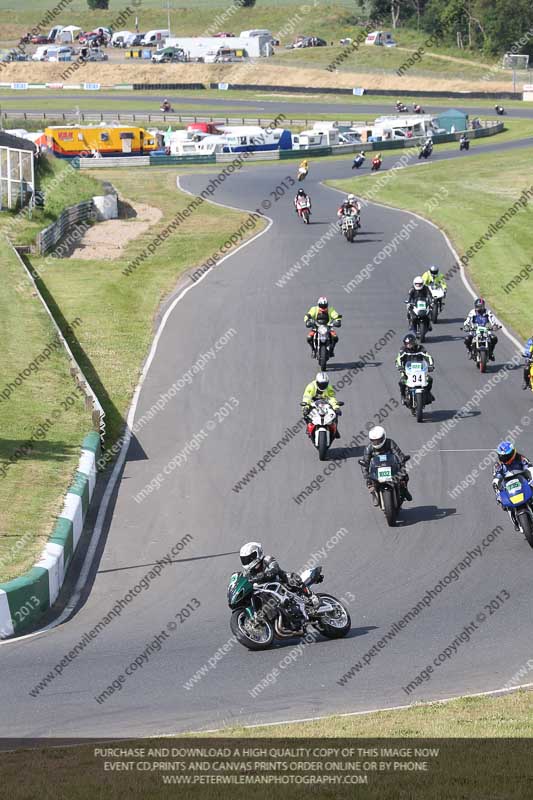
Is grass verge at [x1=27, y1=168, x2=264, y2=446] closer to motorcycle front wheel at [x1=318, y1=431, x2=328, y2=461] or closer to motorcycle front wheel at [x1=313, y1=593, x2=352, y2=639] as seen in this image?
motorcycle front wheel at [x1=318, y1=431, x2=328, y2=461]

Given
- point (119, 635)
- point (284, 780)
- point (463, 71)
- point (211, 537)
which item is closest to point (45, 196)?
point (211, 537)

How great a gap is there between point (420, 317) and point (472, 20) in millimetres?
96734

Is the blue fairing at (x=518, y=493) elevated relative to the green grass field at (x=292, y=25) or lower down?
elevated

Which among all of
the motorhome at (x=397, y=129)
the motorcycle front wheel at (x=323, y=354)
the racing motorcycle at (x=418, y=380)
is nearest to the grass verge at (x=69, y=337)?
the motorcycle front wheel at (x=323, y=354)

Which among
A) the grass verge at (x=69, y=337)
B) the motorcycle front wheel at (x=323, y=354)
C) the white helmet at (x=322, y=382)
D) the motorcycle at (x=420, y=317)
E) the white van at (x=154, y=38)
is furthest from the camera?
the white van at (x=154, y=38)

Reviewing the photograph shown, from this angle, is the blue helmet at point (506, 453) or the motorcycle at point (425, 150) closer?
the blue helmet at point (506, 453)

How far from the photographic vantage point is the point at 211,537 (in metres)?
19.2

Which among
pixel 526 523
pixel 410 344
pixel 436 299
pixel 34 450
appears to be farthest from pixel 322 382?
pixel 436 299

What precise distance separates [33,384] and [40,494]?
29.0 ft

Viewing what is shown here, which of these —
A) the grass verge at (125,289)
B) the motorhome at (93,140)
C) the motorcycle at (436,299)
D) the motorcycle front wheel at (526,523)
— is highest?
the motorcycle front wheel at (526,523)

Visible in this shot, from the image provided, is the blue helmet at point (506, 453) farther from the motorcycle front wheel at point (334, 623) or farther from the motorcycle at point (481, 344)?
the motorcycle at point (481, 344)

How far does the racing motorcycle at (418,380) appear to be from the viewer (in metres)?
25.1

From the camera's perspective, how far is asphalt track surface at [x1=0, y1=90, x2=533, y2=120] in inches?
3711

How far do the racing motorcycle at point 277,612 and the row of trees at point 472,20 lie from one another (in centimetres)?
10452
